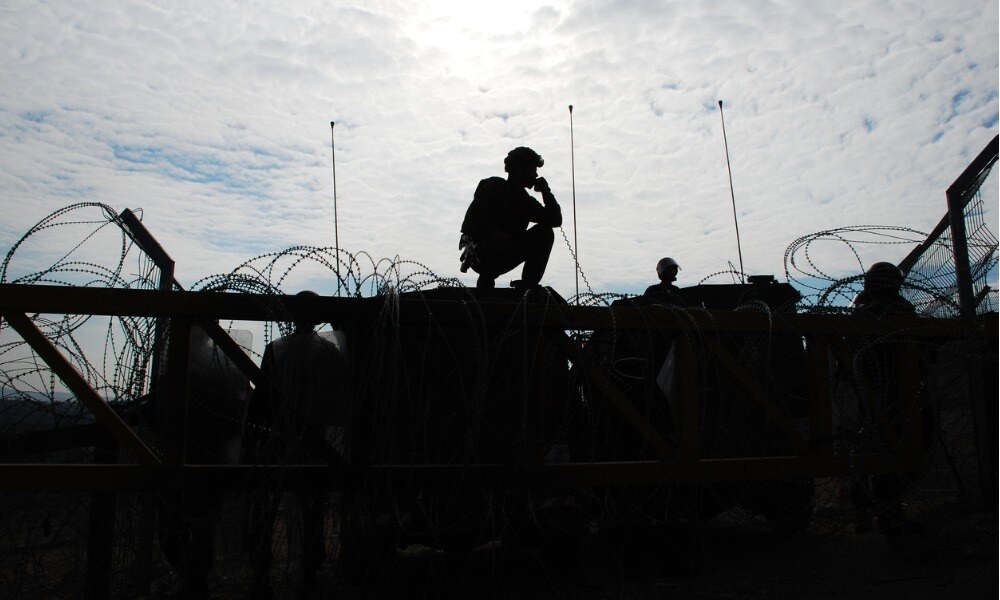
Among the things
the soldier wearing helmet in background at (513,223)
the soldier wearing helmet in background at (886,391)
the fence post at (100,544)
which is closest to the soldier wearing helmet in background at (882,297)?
the soldier wearing helmet in background at (886,391)

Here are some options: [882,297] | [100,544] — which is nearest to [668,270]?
[882,297]

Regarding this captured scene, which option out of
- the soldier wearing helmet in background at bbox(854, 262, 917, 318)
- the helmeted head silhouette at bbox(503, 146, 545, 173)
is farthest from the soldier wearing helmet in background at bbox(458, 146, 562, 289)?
the soldier wearing helmet in background at bbox(854, 262, 917, 318)

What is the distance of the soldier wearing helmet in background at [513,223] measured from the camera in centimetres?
515

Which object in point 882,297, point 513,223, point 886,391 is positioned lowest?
point 886,391

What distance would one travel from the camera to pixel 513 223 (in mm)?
5375

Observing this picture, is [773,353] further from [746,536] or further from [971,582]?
[971,582]

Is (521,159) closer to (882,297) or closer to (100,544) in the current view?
(882,297)

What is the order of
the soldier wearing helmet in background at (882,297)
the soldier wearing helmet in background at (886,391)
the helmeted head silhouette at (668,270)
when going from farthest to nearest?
1. the helmeted head silhouette at (668,270)
2. the soldier wearing helmet in background at (882,297)
3. the soldier wearing helmet in background at (886,391)

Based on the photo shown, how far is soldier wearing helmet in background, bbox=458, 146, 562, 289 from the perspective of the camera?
5.15 m

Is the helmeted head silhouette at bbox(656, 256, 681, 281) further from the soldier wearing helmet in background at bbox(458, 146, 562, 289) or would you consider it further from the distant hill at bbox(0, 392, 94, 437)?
the distant hill at bbox(0, 392, 94, 437)

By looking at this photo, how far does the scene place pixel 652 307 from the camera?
4.07m

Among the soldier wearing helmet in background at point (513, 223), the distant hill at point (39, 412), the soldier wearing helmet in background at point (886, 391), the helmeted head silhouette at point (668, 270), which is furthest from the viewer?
the helmeted head silhouette at point (668, 270)

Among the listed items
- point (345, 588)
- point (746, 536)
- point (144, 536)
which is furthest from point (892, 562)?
point (144, 536)

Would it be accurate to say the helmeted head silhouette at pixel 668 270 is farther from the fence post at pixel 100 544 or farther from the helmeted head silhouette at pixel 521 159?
the fence post at pixel 100 544
